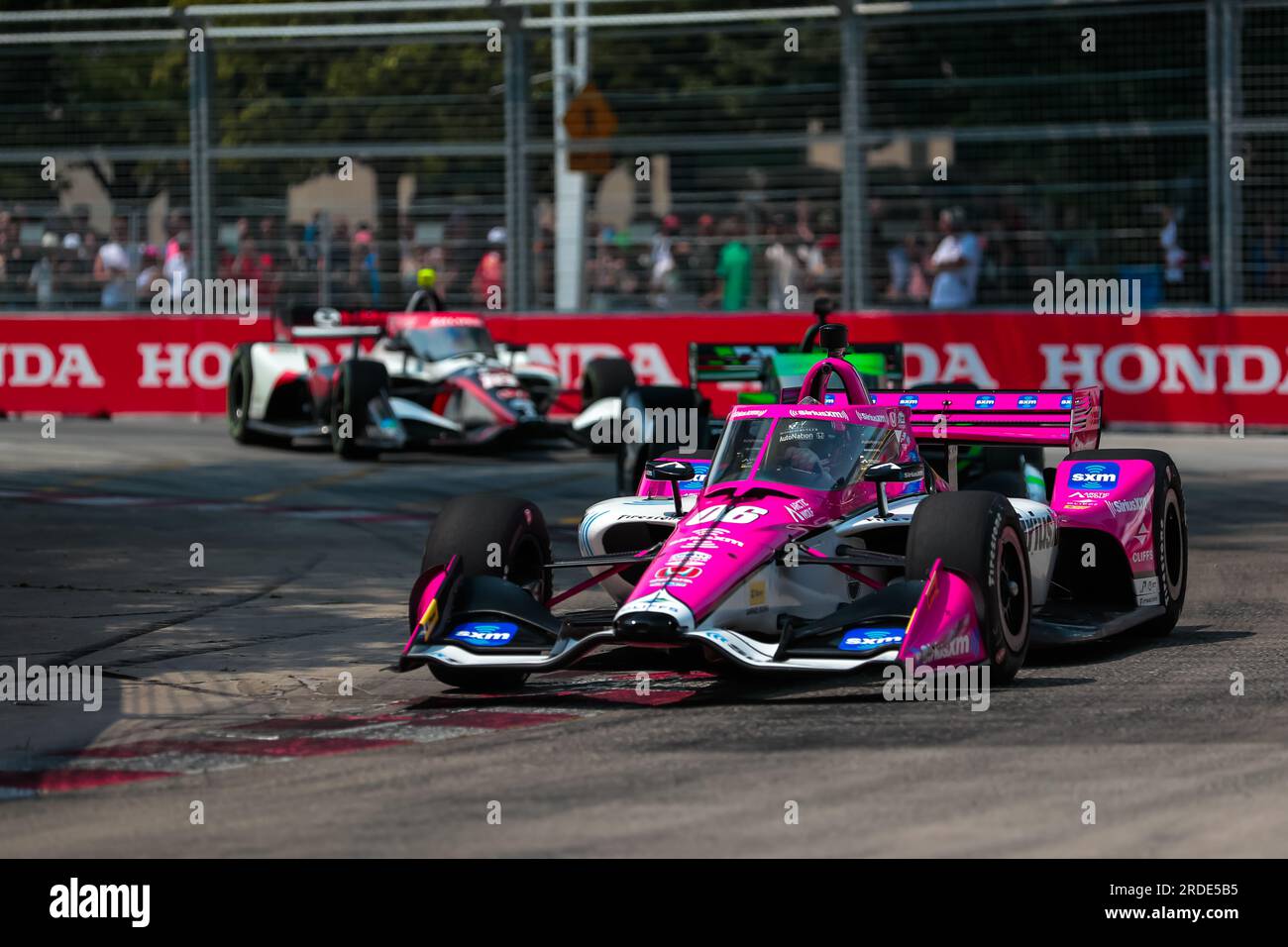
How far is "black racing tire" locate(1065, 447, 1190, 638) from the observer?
1043 cm

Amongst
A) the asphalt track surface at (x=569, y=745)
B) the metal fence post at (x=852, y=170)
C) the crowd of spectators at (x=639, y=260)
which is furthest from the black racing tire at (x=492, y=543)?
the metal fence post at (x=852, y=170)

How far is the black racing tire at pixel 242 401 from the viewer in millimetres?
20500

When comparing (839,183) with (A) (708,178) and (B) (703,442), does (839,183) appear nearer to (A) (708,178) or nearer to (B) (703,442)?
(A) (708,178)

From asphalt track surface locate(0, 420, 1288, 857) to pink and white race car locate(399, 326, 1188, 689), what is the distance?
22 cm

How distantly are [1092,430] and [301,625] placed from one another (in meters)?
4.14

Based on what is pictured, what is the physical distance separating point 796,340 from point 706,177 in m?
2.19

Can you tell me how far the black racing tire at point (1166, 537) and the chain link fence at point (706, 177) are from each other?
34.1 ft

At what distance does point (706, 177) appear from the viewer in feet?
75.5

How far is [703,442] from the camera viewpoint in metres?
15.1

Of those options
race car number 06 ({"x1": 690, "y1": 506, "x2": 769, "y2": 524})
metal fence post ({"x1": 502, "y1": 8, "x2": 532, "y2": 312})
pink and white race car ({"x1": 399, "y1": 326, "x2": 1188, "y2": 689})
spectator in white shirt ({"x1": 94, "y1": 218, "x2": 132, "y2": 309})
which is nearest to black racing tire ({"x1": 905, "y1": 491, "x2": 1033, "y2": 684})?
pink and white race car ({"x1": 399, "y1": 326, "x2": 1188, "y2": 689})
